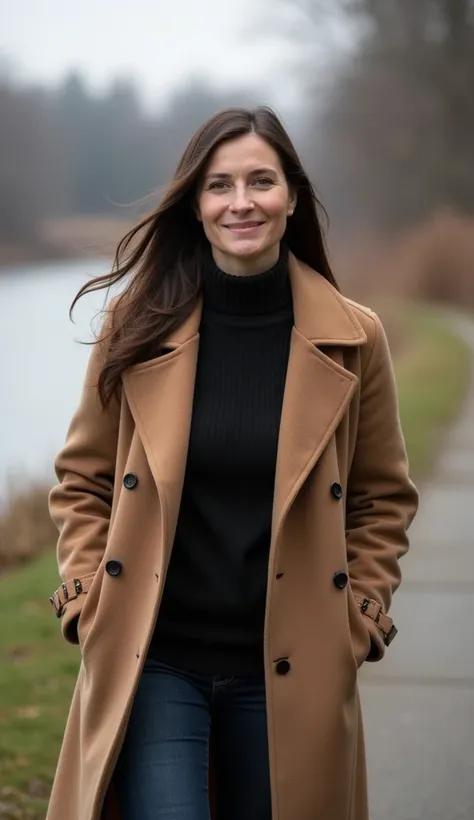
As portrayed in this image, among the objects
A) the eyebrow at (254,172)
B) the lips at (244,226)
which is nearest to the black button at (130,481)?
the lips at (244,226)

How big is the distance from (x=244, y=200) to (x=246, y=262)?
0.16 m

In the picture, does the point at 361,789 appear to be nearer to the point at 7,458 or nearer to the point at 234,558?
the point at 234,558

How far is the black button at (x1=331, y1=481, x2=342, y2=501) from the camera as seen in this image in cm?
279

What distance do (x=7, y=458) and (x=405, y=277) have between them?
1210 centimetres

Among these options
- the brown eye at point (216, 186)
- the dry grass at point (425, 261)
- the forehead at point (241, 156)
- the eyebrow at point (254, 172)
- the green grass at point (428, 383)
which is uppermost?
the dry grass at point (425, 261)

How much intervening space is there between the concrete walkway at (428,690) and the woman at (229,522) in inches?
50.6

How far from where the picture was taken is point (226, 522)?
8.93 feet

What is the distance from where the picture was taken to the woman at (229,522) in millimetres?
2715

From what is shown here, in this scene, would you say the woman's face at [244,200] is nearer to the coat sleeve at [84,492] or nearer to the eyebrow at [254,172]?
the eyebrow at [254,172]

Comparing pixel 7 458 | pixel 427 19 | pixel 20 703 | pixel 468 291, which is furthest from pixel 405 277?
pixel 20 703

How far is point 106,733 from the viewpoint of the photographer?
8.97 ft

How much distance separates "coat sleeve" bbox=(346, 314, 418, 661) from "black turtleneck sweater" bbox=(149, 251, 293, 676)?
260mm

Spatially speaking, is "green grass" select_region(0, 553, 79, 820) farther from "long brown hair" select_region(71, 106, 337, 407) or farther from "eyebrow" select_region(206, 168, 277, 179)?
"eyebrow" select_region(206, 168, 277, 179)

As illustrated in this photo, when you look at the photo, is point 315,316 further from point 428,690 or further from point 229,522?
point 428,690
